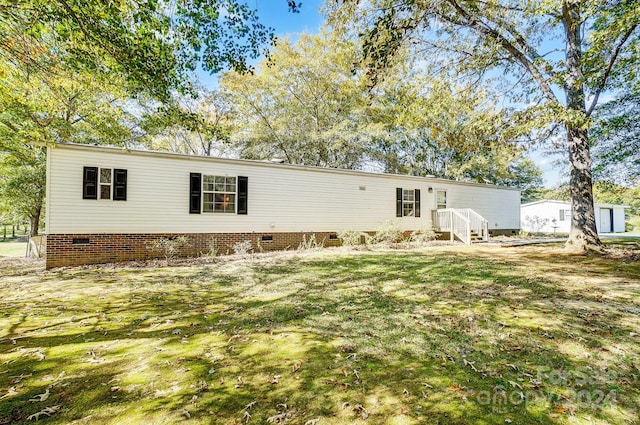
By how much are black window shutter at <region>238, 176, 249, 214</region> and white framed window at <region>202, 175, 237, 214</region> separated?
175 millimetres

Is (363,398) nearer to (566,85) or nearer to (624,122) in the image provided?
(566,85)

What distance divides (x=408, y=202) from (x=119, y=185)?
11624 millimetres

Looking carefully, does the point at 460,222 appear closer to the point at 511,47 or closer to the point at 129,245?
the point at 511,47

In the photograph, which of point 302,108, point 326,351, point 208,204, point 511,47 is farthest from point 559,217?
point 326,351

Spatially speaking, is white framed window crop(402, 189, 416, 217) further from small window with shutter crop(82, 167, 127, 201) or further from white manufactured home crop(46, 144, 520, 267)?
small window with shutter crop(82, 167, 127, 201)

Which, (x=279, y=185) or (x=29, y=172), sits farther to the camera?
(x=29, y=172)

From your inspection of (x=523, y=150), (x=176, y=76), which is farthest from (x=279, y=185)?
(x=523, y=150)

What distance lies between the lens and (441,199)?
15266mm

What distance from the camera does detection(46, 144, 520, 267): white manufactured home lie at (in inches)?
327

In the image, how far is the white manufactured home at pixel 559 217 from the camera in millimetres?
23500

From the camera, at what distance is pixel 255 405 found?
2.22 metres

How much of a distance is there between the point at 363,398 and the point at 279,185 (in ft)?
30.8

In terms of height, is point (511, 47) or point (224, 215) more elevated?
point (511, 47)

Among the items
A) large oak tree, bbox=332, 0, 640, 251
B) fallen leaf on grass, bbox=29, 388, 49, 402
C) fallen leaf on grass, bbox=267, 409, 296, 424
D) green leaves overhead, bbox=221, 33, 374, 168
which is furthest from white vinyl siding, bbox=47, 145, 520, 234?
fallen leaf on grass, bbox=267, 409, 296, 424
